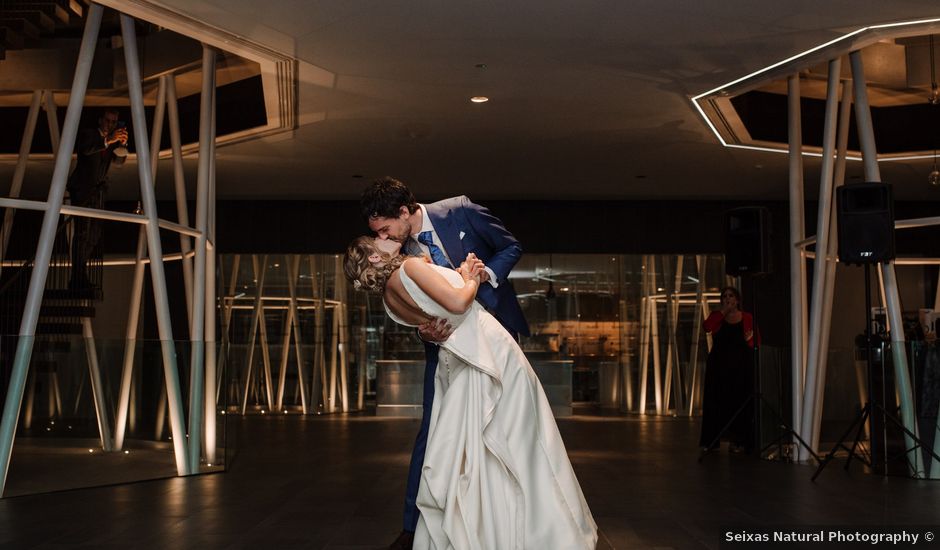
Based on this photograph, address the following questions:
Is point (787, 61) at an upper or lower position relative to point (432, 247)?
upper

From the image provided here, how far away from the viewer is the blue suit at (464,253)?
146 inches

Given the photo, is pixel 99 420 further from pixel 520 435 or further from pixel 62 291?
pixel 520 435

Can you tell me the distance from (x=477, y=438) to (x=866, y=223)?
13.2 feet

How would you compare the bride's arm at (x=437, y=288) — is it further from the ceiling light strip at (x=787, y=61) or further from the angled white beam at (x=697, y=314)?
the angled white beam at (x=697, y=314)

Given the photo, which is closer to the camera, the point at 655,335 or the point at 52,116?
the point at 52,116

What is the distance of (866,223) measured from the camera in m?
6.38

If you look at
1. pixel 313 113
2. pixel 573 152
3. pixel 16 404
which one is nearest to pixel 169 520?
pixel 16 404

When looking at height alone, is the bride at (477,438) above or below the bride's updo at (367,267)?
below

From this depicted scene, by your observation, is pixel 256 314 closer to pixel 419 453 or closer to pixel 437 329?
pixel 419 453

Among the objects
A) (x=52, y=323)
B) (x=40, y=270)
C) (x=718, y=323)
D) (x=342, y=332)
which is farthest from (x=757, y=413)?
(x=342, y=332)

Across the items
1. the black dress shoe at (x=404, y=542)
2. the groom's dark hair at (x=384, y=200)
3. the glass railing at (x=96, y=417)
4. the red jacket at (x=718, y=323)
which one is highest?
the groom's dark hair at (x=384, y=200)

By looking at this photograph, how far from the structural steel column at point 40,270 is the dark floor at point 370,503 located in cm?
41

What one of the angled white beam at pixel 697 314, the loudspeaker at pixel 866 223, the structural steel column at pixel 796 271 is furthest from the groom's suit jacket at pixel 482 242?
the angled white beam at pixel 697 314

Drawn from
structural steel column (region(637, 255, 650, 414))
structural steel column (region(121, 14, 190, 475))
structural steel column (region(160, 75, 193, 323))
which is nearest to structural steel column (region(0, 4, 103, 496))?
structural steel column (region(121, 14, 190, 475))
